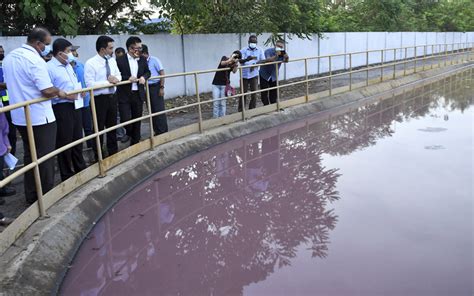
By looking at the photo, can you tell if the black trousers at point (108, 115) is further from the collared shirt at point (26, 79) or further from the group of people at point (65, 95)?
the collared shirt at point (26, 79)

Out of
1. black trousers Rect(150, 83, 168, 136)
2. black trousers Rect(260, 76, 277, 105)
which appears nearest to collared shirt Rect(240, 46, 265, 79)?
black trousers Rect(260, 76, 277, 105)

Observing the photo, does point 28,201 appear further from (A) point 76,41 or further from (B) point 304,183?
(A) point 76,41

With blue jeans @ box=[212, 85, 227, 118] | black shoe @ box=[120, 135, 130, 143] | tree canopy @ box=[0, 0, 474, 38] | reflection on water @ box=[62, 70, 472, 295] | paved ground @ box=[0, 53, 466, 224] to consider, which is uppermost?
tree canopy @ box=[0, 0, 474, 38]

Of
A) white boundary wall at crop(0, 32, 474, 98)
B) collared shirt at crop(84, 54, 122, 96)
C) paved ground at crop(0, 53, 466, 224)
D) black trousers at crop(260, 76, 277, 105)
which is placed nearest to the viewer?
paved ground at crop(0, 53, 466, 224)

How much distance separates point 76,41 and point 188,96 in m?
3.71

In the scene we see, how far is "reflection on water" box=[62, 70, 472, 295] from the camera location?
3.87 meters

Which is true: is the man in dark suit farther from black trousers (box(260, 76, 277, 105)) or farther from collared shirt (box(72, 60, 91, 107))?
black trousers (box(260, 76, 277, 105))

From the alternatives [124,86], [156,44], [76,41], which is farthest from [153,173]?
[156,44]

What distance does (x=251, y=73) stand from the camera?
1006 centimetres

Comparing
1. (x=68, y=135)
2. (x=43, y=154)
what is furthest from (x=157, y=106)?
(x=43, y=154)

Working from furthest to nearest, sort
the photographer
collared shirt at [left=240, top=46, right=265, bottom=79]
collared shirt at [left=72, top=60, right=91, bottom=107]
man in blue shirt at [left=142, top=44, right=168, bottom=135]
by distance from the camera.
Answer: collared shirt at [left=240, top=46, right=265, bottom=79] → the photographer → man in blue shirt at [left=142, top=44, right=168, bottom=135] → collared shirt at [left=72, top=60, right=91, bottom=107]

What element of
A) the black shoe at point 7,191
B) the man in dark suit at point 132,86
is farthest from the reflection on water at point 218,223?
the black shoe at point 7,191

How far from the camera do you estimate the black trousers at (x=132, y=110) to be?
22.8 feet

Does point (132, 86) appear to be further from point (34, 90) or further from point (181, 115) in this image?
point (181, 115)
